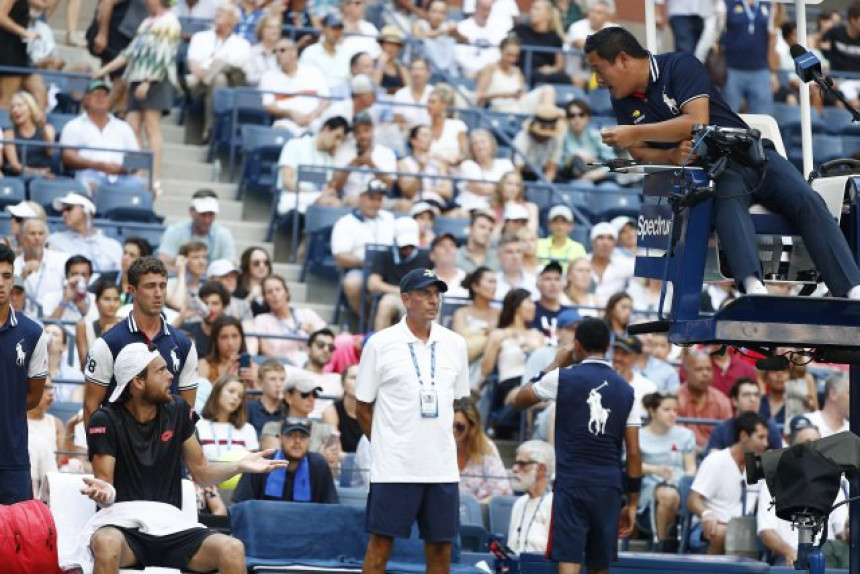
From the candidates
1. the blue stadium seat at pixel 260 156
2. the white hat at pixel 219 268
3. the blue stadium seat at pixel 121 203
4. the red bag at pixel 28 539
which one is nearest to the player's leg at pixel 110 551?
the red bag at pixel 28 539

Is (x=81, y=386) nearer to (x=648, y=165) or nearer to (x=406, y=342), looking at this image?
(x=406, y=342)

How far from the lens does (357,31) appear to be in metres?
20.0

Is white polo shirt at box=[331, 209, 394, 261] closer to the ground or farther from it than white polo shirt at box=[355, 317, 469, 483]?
farther from it

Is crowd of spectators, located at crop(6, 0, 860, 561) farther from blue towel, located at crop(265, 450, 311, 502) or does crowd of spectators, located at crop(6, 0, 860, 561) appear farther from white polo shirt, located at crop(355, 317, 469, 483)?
white polo shirt, located at crop(355, 317, 469, 483)

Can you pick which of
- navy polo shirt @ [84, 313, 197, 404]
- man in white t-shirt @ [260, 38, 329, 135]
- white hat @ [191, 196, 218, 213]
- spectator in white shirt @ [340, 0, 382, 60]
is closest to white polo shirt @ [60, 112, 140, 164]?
white hat @ [191, 196, 218, 213]

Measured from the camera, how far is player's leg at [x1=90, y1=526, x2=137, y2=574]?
933cm

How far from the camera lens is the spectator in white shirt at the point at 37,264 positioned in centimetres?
1473

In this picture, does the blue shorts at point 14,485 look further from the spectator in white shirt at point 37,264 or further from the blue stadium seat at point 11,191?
the blue stadium seat at point 11,191

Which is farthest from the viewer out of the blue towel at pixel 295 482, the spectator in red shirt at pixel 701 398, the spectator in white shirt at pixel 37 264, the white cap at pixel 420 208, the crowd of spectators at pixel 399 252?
the white cap at pixel 420 208

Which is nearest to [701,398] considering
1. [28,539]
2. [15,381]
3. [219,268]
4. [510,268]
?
[510,268]

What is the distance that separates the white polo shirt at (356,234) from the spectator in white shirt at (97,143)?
1877 millimetres

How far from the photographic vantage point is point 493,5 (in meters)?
22.1

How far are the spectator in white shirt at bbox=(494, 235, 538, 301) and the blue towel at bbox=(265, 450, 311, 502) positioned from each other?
15.5 ft

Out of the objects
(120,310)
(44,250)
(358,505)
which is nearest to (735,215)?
(358,505)
